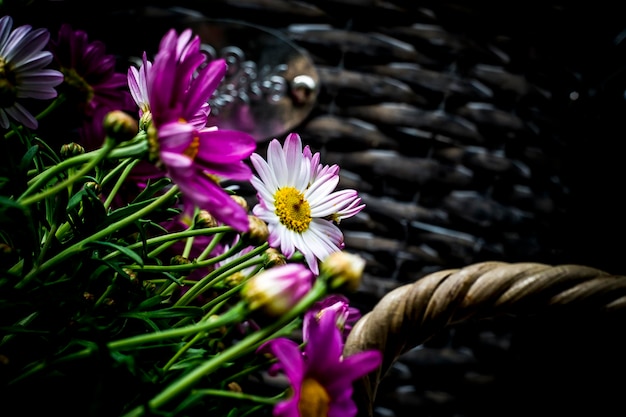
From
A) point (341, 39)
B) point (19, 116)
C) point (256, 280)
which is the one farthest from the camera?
point (341, 39)

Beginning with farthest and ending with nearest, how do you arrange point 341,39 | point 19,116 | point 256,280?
point 341,39, point 19,116, point 256,280

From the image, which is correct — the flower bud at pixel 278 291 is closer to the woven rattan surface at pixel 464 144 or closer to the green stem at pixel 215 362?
the green stem at pixel 215 362

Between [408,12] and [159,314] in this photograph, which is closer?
[159,314]

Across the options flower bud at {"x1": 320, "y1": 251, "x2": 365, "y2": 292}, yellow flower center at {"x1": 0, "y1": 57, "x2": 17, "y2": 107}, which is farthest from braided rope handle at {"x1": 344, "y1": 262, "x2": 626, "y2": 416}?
yellow flower center at {"x1": 0, "y1": 57, "x2": 17, "y2": 107}

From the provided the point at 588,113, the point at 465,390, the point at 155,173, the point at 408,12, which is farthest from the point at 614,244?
the point at 155,173

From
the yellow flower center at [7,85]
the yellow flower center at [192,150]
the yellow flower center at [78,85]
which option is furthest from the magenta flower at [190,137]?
the yellow flower center at [78,85]

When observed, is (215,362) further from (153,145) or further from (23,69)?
(23,69)

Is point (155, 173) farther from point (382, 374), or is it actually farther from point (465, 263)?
point (465, 263)
